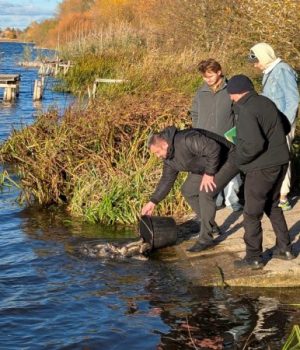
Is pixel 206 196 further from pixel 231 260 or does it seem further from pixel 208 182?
pixel 231 260

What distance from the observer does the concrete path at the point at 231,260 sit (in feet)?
21.2

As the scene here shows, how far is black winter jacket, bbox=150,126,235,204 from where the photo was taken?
6.64m

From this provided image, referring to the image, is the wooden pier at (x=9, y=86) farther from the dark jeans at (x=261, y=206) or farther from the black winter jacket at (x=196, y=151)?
the dark jeans at (x=261, y=206)

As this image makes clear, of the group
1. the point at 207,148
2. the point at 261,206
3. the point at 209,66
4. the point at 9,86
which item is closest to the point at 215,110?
the point at 209,66

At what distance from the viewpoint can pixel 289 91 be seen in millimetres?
7609

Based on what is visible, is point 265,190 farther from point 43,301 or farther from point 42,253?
point 42,253

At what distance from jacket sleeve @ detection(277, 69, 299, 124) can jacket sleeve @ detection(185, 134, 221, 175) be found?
135 cm

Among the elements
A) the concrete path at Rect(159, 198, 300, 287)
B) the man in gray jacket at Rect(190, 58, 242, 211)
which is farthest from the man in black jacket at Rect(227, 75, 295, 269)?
the man in gray jacket at Rect(190, 58, 242, 211)

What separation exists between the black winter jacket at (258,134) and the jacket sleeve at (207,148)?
1.58 feet

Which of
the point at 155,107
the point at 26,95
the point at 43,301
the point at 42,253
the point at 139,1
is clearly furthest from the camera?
the point at 139,1

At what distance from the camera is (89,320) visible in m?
5.96

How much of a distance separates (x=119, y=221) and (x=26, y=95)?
74.3ft

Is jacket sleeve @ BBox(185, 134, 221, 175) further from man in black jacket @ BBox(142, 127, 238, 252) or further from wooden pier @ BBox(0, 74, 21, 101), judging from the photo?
wooden pier @ BBox(0, 74, 21, 101)

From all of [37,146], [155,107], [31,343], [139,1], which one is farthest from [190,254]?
[139,1]
